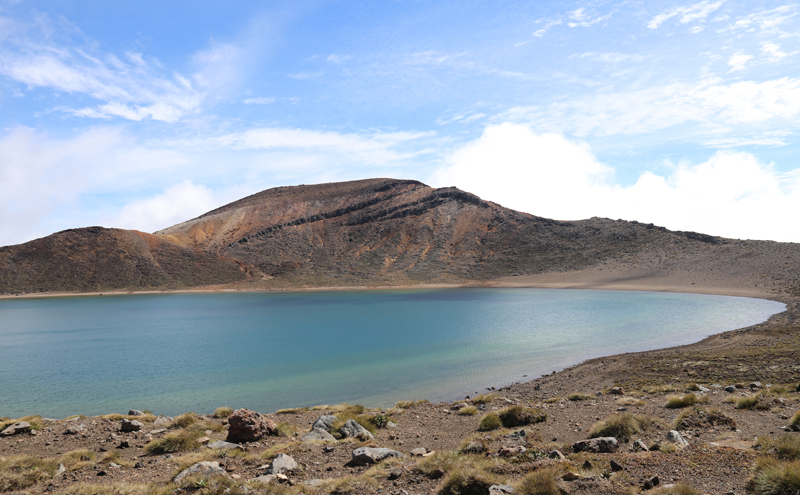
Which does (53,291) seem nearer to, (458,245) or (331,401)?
(458,245)

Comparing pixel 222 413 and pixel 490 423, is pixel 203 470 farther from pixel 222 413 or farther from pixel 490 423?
pixel 490 423

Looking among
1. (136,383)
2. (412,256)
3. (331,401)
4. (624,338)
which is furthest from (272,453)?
(412,256)

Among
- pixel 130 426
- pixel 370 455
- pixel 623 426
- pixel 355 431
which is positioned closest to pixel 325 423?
pixel 355 431

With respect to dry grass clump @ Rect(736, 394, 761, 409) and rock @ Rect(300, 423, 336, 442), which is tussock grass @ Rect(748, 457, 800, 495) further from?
rock @ Rect(300, 423, 336, 442)

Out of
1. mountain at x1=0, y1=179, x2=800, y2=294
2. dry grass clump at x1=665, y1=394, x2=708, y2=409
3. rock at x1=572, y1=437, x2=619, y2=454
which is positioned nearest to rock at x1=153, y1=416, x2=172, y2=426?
rock at x1=572, y1=437, x2=619, y2=454

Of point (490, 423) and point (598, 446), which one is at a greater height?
point (598, 446)

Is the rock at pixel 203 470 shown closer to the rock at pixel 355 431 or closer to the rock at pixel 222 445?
the rock at pixel 222 445

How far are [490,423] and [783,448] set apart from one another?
20.0ft

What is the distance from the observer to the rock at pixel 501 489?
622 centimetres

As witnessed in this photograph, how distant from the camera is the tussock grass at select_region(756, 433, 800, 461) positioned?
6.64 meters

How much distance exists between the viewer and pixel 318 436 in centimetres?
1040

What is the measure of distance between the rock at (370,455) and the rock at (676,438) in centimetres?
530

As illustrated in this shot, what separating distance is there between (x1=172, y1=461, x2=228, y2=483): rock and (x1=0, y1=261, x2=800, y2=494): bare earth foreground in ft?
0.20

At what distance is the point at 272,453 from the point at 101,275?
125 meters
